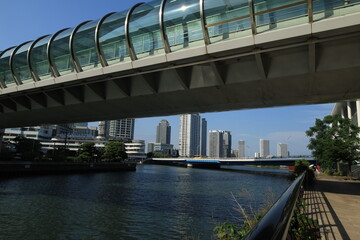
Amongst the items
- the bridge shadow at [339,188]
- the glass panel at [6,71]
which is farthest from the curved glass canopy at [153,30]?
the bridge shadow at [339,188]

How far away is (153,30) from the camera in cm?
1291

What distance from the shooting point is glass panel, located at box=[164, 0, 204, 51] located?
1181 centimetres

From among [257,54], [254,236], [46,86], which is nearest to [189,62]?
[257,54]

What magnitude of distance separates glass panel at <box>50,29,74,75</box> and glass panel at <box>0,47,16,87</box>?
498 cm

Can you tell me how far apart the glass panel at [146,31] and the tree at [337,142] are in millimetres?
28301

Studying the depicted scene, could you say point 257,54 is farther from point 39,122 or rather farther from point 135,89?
point 39,122

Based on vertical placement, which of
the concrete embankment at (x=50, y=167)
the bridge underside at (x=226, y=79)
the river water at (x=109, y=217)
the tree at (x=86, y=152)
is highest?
the bridge underside at (x=226, y=79)

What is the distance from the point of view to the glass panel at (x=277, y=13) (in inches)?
389

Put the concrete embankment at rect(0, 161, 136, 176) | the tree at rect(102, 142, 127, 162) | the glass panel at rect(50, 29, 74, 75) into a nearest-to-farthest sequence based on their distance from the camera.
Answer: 1. the glass panel at rect(50, 29, 74, 75)
2. the concrete embankment at rect(0, 161, 136, 176)
3. the tree at rect(102, 142, 127, 162)

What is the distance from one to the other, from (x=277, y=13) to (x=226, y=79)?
3686mm

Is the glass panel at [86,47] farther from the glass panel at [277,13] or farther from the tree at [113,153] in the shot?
the tree at [113,153]

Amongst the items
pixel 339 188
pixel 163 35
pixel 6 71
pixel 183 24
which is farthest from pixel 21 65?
pixel 339 188

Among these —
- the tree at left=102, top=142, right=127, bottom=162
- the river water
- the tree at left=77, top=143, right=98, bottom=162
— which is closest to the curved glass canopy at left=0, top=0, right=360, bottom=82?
the river water

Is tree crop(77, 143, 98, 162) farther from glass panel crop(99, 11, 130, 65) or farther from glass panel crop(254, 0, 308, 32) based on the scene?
glass panel crop(254, 0, 308, 32)
